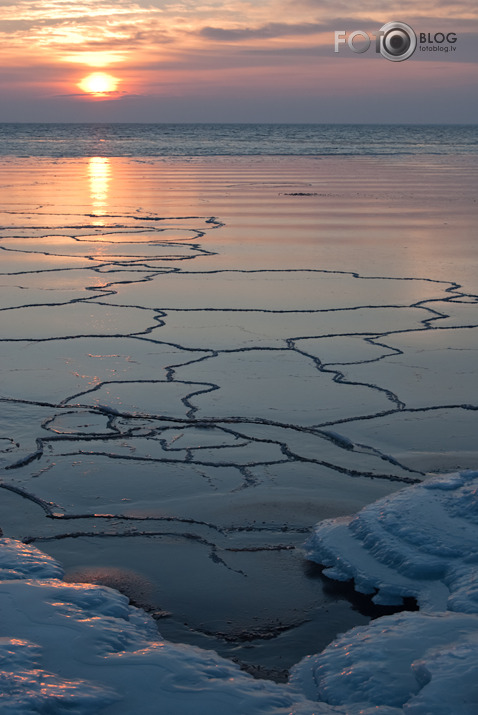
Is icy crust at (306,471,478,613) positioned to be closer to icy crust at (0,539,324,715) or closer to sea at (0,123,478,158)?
icy crust at (0,539,324,715)

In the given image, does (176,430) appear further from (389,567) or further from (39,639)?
(39,639)

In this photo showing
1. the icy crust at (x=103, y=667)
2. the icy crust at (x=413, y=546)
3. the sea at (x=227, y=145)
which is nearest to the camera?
the icy crust at (x=103, y=667)

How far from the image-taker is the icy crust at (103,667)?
1776mm

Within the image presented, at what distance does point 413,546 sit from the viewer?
242cm

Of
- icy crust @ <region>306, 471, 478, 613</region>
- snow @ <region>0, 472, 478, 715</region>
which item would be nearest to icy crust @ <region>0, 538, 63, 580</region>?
snow @ <region>0, 472, 478, 715</region>

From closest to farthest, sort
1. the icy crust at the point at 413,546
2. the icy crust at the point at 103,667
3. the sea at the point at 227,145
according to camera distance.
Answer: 1. the icy crust at the point at 103,667
2. the icy crust at the point at 413,546
3. the sea at the point at 227,145

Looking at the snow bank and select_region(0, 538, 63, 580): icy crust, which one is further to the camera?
select_region(0, 538, 63, 580): icy crust

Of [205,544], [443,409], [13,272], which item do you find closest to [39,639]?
[205,544]

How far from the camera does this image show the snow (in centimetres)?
179

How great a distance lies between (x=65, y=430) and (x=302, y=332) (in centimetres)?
186

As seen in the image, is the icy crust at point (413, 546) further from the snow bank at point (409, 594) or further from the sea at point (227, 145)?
the sea at point (227, 145)

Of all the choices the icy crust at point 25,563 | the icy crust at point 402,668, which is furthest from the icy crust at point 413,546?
the icy crust at point 25,563

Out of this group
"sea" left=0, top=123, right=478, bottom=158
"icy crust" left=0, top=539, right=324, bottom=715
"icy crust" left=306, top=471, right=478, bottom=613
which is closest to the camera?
"icy crust" left=0, top=539, right=324, bottom=715

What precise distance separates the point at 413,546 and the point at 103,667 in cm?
92
